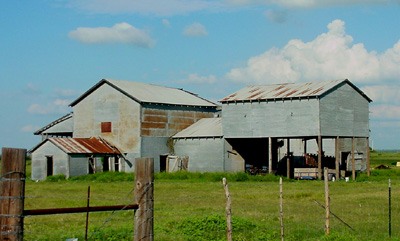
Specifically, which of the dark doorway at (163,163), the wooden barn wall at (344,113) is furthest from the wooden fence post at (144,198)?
the dark doorway at (163,163)

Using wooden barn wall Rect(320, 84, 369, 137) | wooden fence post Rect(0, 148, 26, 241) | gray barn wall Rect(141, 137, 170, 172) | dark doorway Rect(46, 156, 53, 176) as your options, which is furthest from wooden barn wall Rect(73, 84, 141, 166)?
wooden fence post Rect(0, 148, 26, 241)

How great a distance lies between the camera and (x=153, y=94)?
64875 mm

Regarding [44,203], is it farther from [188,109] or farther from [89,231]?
[188,109]

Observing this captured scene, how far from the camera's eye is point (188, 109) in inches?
2591

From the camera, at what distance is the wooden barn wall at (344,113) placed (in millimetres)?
53281

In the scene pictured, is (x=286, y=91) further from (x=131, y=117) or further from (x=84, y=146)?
(x=84, y=146)

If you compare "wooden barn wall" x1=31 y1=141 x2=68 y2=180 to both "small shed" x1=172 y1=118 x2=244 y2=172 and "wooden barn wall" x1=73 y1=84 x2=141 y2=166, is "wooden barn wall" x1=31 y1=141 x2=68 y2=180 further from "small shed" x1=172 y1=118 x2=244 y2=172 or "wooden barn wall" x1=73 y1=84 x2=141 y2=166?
"small shed" x1=172 y1=118 x2=244 y2=172

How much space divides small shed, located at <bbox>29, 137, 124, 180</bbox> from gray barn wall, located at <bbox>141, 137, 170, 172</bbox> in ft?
7.91

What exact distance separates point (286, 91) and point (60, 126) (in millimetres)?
27142

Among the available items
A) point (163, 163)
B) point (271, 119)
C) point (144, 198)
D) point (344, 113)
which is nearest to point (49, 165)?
point (163, 163)

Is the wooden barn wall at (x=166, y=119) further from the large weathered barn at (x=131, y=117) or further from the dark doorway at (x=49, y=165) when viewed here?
the dark doorway at (x=49, y=165)

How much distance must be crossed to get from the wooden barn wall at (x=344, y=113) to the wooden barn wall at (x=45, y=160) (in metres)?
21.7

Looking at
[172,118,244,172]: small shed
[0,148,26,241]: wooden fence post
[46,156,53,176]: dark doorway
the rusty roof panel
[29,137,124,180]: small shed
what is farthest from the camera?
[46,156,53,176]: dark doorway

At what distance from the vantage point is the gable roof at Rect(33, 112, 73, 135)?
7162 centimetres
